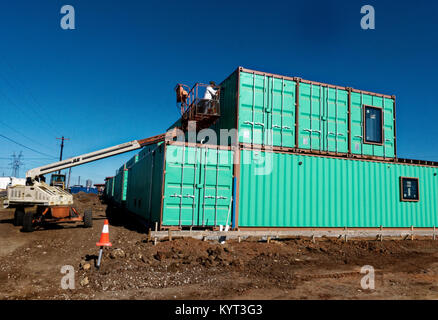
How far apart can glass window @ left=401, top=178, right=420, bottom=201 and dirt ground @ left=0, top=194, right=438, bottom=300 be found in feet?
10.9

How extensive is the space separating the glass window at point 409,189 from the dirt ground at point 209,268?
331cm

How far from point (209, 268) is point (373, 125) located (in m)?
11.4

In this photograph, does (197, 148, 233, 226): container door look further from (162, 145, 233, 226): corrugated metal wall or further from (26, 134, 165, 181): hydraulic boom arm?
(26, 134, 165, 181): hydraulic boom arm

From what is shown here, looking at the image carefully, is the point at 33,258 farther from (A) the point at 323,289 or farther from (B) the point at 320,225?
(B) the point at 320,225

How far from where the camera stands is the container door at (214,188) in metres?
10.3

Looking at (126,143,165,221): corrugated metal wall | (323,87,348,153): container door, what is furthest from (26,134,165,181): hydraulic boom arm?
(323,87,348,153): container door

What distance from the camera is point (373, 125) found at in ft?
47.6

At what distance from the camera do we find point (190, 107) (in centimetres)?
1444

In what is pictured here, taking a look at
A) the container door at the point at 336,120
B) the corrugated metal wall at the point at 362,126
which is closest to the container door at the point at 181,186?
the container door at the point at 336,120

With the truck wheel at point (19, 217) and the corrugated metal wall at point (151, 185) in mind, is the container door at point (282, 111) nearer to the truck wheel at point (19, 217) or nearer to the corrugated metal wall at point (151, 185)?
the corrugated metal wall at point (151, 185)

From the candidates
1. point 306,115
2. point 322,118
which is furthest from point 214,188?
point 322,118

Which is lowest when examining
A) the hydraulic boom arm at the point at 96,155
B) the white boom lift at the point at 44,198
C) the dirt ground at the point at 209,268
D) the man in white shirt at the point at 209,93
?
the dirt ground at the point at 209,268

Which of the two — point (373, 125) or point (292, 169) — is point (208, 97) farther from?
point (373, 125)
